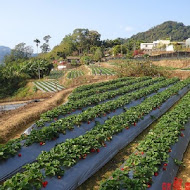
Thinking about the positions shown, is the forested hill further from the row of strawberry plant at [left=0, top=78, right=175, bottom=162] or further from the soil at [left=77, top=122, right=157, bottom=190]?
the soil at [left=77, top=122, right=157, bottom=190]

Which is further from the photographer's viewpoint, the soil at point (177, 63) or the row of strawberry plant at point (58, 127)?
the soil at point (177, 63)

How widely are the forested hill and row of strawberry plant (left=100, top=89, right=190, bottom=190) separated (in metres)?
142

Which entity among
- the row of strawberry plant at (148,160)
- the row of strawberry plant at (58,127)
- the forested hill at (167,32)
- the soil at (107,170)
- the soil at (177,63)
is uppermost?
the forested hill at (167,32)

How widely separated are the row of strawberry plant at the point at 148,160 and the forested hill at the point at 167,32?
467ft

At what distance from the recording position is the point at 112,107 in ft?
39.1

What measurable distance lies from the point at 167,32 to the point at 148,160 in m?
160

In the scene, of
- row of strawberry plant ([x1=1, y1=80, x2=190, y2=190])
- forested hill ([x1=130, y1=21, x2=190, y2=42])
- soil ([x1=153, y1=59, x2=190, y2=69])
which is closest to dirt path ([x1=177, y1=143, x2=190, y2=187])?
row of strawberry plant ([x1=1, y1=80, x2=190, y2=190])

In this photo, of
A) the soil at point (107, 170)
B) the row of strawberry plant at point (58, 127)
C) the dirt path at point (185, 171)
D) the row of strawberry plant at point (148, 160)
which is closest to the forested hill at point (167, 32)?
the row of strawberry plant at point (58, 127)

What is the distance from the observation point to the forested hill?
468 ft

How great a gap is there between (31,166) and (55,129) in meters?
2.71

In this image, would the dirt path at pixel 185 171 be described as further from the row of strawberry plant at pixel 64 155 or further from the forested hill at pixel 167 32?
the forested hill at pixel 167 32

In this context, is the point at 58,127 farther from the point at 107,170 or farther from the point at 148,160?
the point at 148,160

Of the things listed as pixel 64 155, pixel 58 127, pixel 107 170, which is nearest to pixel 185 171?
pixel 107 170

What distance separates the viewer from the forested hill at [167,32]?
14275 cm
